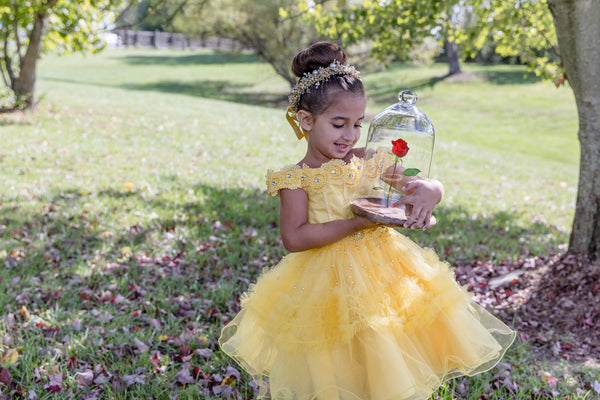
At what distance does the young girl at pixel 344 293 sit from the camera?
2457mm

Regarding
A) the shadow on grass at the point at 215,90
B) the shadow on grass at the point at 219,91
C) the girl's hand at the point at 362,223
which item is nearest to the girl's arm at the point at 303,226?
the girl's hand at the point at 362,223

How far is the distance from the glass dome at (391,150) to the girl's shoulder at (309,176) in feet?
0.42

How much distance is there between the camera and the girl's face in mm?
2576

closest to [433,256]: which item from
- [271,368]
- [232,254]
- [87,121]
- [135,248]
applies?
[271,368]

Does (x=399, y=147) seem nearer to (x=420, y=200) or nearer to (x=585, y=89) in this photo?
(x=420, y=200)

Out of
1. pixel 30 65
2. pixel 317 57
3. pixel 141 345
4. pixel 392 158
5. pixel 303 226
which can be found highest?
pixel 317 57

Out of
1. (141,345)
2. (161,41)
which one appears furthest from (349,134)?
(161,41)

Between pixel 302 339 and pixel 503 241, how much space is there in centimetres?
506

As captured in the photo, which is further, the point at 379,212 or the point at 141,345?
the point at 141,345

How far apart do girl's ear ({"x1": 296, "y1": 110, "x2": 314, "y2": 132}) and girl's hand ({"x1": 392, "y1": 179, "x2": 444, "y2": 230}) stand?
0.57 meters

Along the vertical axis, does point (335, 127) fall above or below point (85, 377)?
above

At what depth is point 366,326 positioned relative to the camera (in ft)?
8.00

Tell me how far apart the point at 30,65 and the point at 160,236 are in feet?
31.2

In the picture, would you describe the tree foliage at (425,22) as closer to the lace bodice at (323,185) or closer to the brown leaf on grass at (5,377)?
the lace bodice at (323,185)
